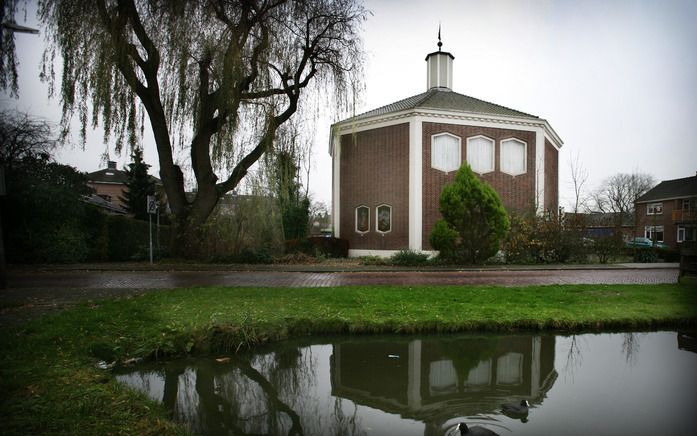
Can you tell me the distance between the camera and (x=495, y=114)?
20.4m

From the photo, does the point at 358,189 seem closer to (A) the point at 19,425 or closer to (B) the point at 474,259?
(B) the point at 474,259

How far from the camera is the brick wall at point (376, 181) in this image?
19.6 meters

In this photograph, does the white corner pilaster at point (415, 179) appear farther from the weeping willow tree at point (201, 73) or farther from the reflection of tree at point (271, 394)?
the reflection of tree at point (271, 394)

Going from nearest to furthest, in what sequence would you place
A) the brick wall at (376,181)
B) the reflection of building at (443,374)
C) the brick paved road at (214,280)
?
the reflection of building at (443,374), the brick paved road at (214,280), the brick wall at (376,181)

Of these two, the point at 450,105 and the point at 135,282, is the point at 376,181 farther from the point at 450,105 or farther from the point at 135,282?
the point at 135,282

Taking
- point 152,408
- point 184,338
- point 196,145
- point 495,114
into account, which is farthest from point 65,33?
point 495,114

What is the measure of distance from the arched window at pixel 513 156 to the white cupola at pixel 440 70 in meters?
6.20

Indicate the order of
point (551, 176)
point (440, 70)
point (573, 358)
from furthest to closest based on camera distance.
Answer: point (440, 70)
point (551, 176)
point (573, 358)

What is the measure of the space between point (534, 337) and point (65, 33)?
40.8 feet

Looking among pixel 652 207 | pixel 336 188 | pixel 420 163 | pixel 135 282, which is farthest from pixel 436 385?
pixel 652 207

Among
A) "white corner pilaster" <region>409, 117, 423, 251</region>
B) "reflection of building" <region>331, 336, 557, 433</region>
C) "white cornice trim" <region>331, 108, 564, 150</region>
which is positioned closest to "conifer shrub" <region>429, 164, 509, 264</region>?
"white corner pilaster" <region>409, 117, 423, 251</region>

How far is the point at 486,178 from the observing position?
2033cm

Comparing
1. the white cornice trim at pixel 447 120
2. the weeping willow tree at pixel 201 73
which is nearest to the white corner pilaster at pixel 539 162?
the white cornice trim at pixel 447 120

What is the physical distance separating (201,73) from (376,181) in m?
10.7
